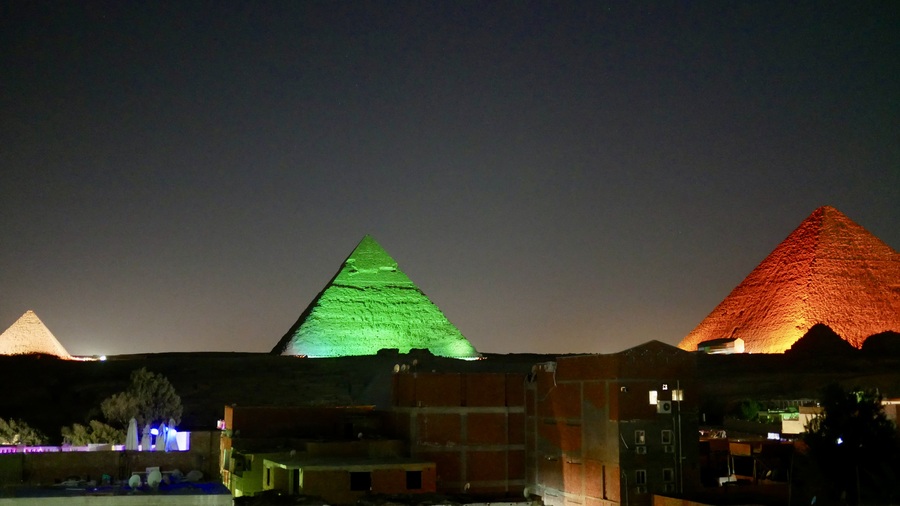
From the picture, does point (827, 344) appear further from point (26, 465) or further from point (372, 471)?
point (26, 465)

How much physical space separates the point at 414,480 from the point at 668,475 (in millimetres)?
6163

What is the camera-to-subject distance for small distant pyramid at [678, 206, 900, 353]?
8004cm

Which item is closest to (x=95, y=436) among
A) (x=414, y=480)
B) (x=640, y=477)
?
(x=414, y=480)

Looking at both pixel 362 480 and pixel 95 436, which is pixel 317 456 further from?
pixel 95 436

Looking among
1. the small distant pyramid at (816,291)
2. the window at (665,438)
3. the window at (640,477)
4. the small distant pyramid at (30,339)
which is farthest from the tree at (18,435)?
the small distant pyramid at (816,291)

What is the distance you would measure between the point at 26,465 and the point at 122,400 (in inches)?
898

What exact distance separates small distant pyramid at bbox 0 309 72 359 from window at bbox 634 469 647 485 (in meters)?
66.7

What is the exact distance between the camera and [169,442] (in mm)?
27875

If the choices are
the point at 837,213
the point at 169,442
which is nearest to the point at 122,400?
the point at 169,442

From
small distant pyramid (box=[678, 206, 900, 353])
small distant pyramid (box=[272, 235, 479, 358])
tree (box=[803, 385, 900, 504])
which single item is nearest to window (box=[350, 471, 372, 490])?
tree (box=[803, 385, 900, 504])

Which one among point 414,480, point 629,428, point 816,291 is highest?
point 816,291

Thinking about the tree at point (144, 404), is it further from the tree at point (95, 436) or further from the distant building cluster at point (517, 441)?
the distant building cluster at point (517, 441)

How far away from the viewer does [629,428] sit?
27578 mm

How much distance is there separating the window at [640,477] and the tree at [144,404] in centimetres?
2098
